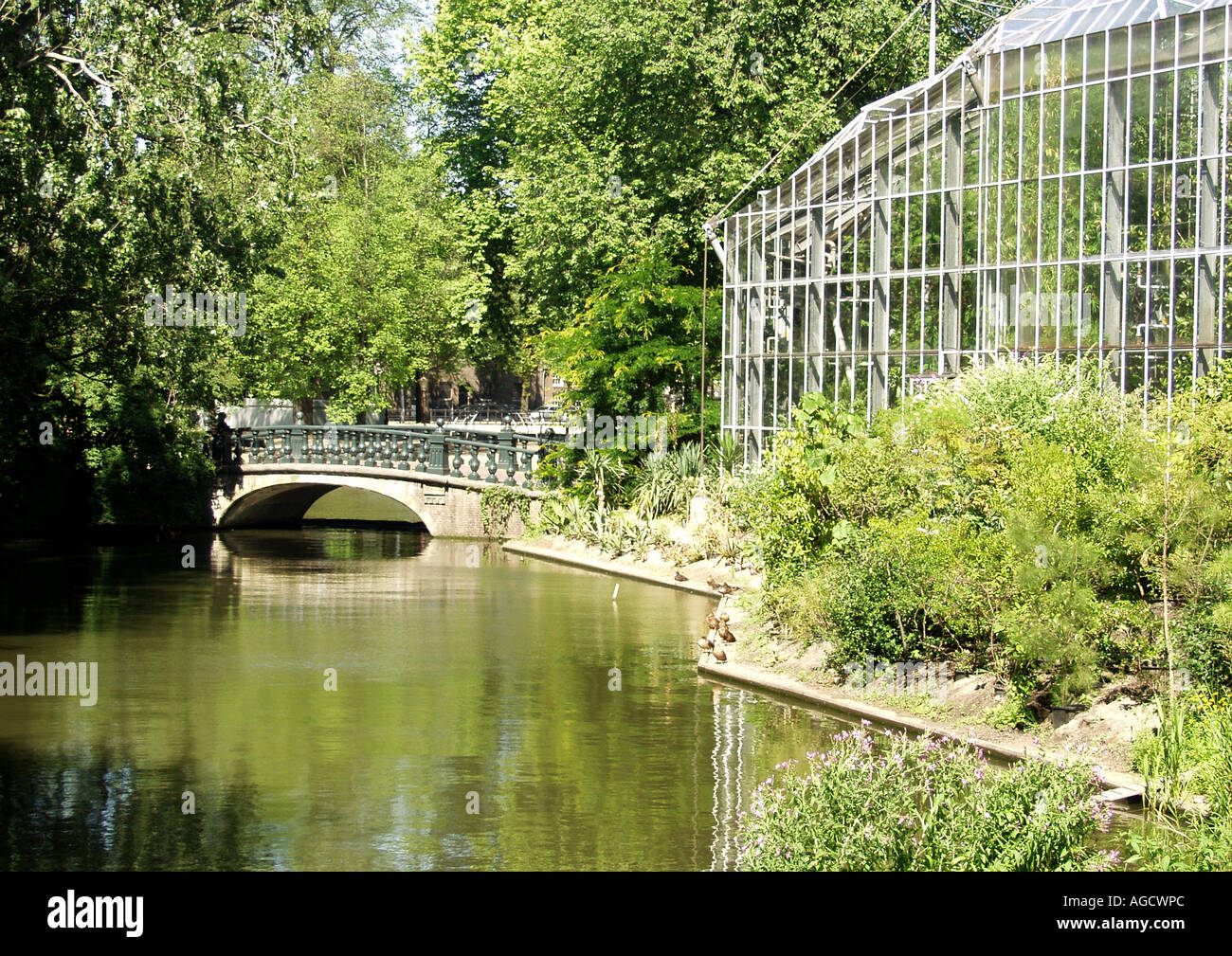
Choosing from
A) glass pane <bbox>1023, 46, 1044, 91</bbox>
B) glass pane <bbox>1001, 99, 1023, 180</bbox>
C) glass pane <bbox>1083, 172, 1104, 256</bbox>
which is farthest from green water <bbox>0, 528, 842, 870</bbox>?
glass pane <bbox>1023, 46, 1044, 91</bbox>

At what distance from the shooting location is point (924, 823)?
866cm

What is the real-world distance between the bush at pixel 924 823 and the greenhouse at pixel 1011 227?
10.4 meters

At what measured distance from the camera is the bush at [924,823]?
329 inches

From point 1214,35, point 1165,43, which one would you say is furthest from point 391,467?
point 1214,35

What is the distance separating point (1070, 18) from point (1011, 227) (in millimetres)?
3477

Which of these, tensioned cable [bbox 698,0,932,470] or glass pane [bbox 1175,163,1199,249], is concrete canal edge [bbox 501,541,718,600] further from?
glass pane [bbox 1175,163,1199,249]

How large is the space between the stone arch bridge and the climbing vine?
0.13m

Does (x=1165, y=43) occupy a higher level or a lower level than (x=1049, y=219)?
higher

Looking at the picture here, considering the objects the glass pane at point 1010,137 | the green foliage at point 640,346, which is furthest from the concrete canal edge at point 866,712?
the green foliage at point 640,346

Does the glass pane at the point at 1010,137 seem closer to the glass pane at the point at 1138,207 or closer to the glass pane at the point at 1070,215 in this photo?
the glass pane at the point at 1070,215

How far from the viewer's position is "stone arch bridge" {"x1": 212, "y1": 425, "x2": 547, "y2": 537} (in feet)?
117

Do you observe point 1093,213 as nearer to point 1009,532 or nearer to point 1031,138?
point 1031,138

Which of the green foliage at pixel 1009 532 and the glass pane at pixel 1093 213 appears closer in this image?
the green foliage at pixel 1009 532
